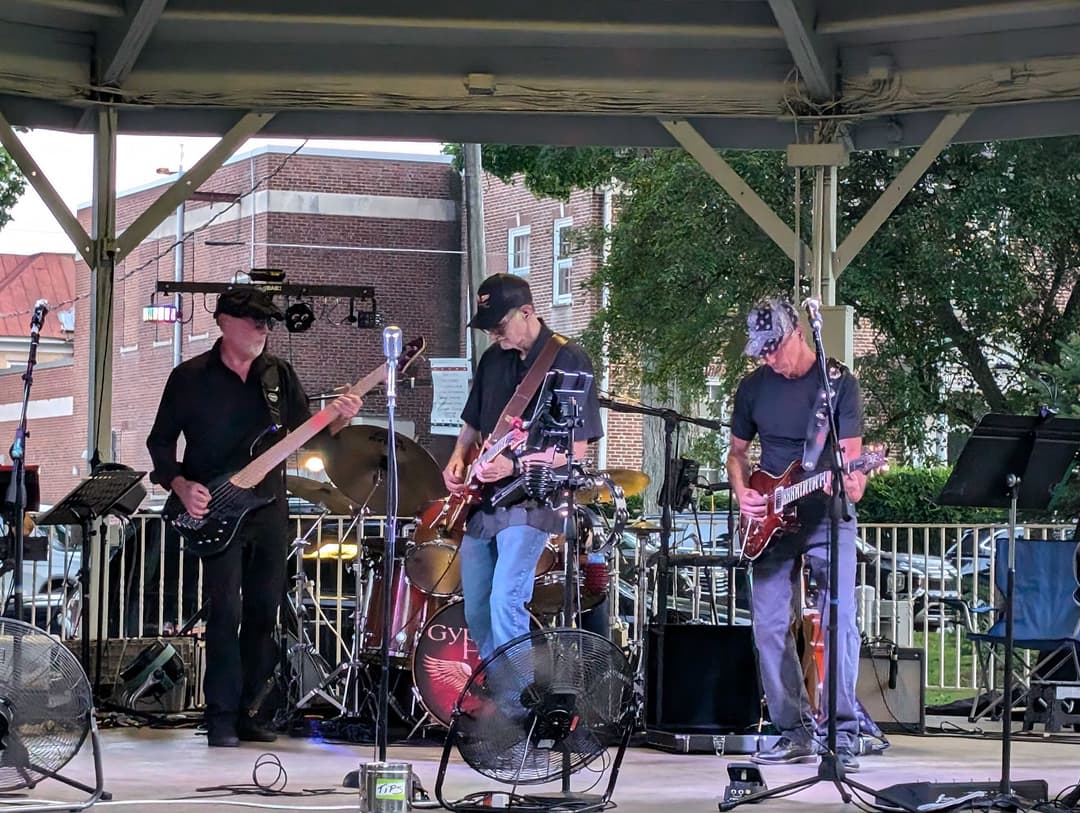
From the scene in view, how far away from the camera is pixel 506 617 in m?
7.01

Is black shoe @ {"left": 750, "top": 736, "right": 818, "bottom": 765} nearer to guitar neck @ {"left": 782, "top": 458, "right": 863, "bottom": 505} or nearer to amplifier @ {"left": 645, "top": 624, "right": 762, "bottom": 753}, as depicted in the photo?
amplifier @ {"left": 645, "top": 624, "right": 762, "bottom": 753}

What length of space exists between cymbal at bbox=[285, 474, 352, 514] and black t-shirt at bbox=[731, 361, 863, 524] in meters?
2.39

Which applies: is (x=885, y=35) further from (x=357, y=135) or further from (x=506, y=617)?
(x=506, y=617)

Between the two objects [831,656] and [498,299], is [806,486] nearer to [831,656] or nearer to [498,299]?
[831,656]

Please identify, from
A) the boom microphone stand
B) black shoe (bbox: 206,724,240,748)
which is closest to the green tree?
black shoe (bbox: 206,724,240,748)

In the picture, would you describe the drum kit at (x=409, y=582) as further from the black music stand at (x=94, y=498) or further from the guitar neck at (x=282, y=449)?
the black music stand at (x=94, y=498)

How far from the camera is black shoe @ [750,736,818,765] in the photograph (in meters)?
7.79

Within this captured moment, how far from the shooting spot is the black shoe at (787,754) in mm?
7793

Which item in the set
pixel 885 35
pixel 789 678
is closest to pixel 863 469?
pixel 789 678

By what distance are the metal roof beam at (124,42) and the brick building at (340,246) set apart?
67.4 ft

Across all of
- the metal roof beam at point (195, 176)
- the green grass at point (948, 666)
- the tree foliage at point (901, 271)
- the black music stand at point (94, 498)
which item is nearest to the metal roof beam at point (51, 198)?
the metal roof beam at point (195, 176)

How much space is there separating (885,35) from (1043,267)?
399 inches

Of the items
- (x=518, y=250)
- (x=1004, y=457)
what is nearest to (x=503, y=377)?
(x=1004, y=457)

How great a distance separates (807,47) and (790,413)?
253 centimetres
